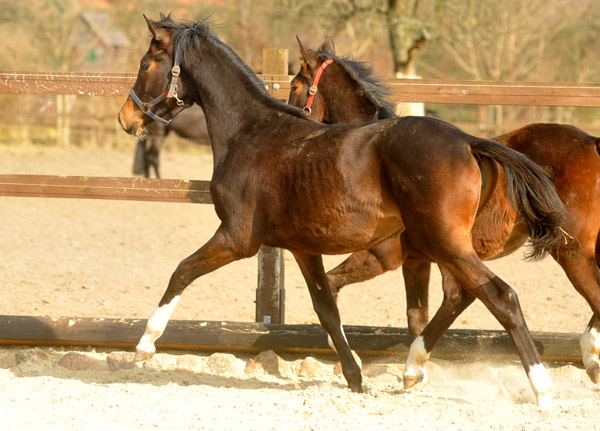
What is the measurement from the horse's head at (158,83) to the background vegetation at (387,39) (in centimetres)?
1075

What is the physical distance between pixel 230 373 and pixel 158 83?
1.76 m

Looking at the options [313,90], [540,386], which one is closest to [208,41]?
[313,90]

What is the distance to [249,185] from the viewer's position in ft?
13.0

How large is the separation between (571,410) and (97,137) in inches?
819

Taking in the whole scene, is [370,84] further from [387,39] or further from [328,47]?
[387,39]

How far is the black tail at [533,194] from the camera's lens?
362 centimetres

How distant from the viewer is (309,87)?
4961 millimetres

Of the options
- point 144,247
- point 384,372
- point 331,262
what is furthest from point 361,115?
point 144,247

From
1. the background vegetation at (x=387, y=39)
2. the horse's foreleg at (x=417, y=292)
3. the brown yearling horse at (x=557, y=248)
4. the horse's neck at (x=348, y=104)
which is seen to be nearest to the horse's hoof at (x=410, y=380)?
the brown yearling horse at (x=557, y=248)

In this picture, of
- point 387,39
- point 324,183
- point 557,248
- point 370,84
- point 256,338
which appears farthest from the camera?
point 387,39

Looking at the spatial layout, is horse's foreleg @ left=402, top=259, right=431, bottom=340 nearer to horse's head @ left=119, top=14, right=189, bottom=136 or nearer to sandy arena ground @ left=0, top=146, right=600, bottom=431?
sandy arena ground @ left=0, top=146, right=600, bottom=431

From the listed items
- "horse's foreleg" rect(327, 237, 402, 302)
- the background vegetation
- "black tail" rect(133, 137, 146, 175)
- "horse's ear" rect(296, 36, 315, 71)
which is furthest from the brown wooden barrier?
"black tail" rect(133, 137, 146, 175)

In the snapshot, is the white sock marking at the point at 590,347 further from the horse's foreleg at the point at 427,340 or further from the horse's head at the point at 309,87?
the horse's head at the point at 309,87

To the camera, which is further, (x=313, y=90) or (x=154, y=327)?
(x=313, y=90)
